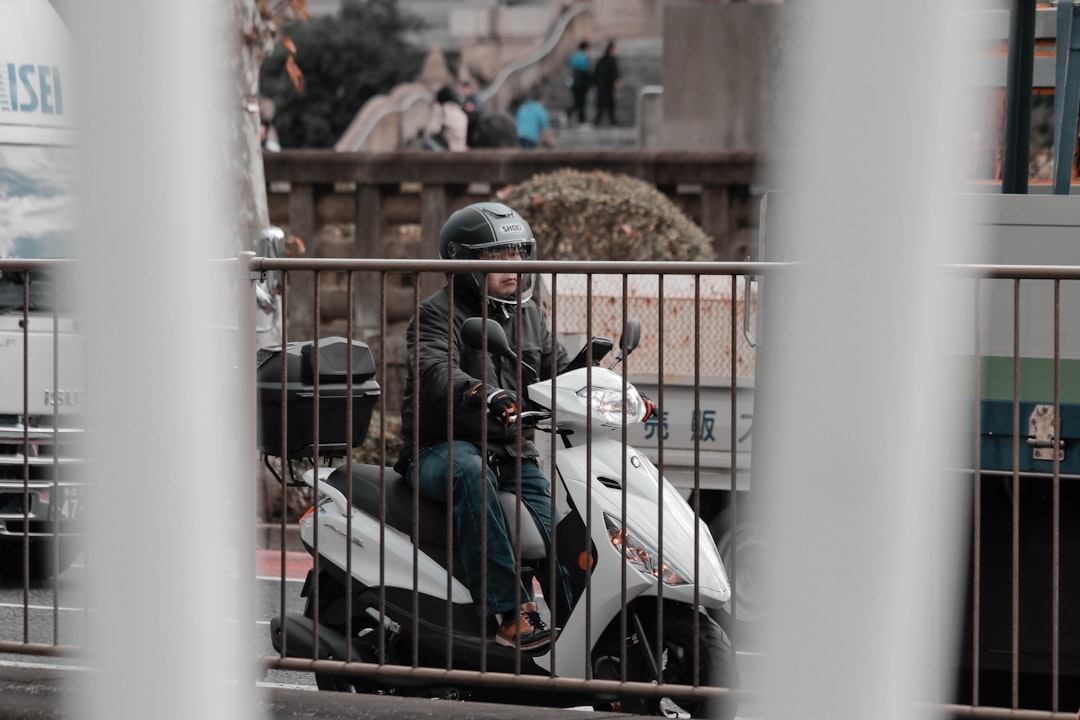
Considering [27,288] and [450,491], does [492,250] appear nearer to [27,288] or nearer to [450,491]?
[450,491]

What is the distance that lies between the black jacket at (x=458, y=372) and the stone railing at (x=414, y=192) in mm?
8739

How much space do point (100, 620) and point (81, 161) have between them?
0.35m

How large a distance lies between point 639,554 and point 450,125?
14.7 metres

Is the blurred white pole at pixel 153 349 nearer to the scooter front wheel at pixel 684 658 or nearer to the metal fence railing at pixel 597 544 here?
the metal fence railing at pixel 597 544

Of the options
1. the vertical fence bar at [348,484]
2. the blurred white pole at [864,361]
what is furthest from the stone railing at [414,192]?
the blurred white pole at [864,361]

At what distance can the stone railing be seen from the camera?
13.6m

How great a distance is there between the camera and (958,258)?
3.75 ft

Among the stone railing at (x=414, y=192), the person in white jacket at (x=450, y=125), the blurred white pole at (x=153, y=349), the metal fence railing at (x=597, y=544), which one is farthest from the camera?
the person in white jacket at (x=450, y=125)

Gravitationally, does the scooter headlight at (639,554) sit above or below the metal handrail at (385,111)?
below

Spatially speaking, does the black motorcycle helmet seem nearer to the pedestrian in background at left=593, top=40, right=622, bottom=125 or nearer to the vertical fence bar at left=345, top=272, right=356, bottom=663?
the vertical fence bar at left=345, top=272, right=356, bottom=663

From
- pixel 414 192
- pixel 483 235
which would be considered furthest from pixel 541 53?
pixel 483 235

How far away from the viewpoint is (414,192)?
554 inches

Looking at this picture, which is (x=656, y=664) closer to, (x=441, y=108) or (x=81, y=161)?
(x=81, y=161)

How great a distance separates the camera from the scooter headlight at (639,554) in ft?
14.5
